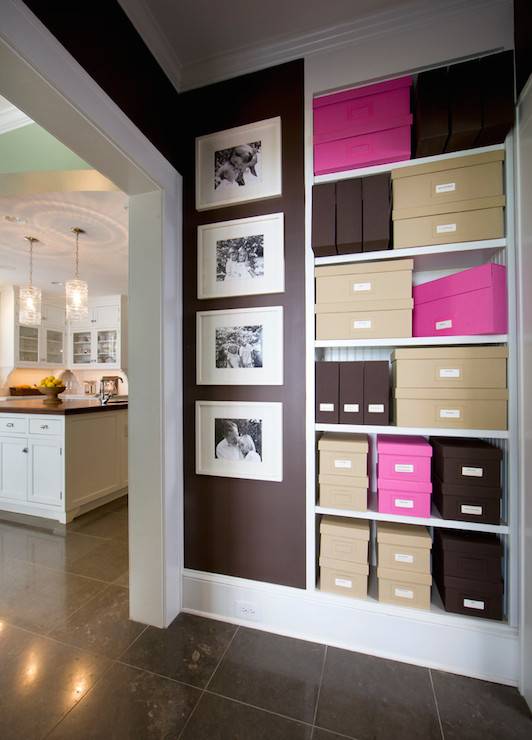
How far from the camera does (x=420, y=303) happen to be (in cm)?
139

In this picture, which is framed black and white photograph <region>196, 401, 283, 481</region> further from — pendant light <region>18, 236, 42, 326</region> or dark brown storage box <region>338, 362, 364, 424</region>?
pendant light <region>18, 236, 42, 326</region>

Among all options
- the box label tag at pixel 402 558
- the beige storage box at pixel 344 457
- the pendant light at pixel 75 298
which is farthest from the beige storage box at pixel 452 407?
the pendant light at pixel 75 298

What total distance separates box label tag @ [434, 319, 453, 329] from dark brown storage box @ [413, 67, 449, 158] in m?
0.71

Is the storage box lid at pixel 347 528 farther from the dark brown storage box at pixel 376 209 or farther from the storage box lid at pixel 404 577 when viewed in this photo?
the dark brown storage box at pixel 376 209

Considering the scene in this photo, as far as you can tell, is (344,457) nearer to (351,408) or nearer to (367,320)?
(351,408)

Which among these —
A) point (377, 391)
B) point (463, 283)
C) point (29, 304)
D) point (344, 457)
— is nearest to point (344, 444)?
point (344, 457)

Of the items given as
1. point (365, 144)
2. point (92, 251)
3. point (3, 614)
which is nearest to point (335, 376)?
point (365, 144)

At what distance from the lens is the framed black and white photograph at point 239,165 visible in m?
1.52

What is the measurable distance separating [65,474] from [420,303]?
291cm

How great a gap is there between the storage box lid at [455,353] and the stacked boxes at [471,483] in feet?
1.19

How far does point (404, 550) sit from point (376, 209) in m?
1.45

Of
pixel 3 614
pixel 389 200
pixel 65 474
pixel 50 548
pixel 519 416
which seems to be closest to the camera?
pixel 519 416

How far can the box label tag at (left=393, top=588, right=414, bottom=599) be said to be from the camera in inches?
52.1

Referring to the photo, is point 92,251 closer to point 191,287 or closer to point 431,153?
point 191,287
